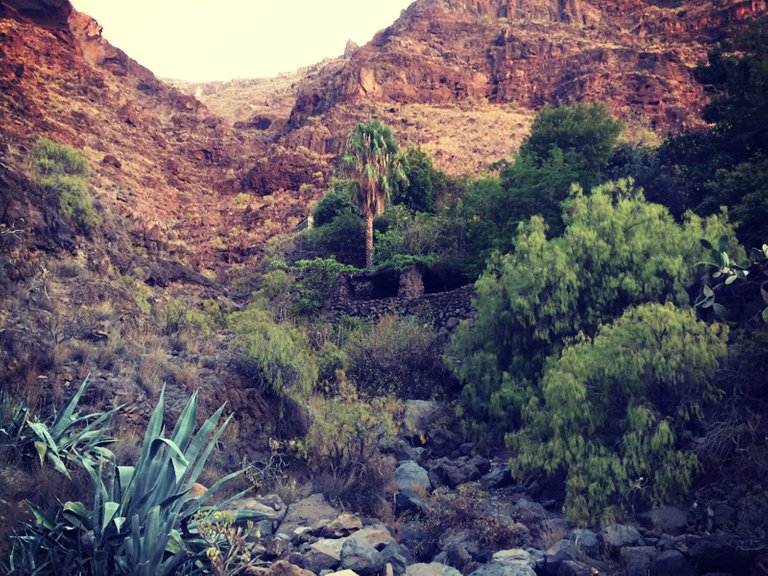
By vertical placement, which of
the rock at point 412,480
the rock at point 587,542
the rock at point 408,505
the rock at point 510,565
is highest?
the rock at point 510,565

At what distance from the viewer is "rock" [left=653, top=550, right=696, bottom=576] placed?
7734 mm

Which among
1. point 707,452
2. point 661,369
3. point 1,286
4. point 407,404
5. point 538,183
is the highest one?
point 538,183

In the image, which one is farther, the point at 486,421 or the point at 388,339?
the point at 388,339

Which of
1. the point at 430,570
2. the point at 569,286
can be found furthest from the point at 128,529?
the point at 569,286

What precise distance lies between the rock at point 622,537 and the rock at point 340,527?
3.45 m

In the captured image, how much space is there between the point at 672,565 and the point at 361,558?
3.82m

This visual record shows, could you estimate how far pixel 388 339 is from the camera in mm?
18234

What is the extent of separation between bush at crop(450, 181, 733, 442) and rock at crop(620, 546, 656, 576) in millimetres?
5180

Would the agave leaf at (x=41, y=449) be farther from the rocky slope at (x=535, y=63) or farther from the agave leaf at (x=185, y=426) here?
the rocky slope at (x=535, y=63)

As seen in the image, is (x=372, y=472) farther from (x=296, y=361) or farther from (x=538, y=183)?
(x=538, y=183)

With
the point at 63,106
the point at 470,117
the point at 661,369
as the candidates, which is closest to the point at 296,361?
the point at 661,369

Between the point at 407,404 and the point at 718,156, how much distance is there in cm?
1130

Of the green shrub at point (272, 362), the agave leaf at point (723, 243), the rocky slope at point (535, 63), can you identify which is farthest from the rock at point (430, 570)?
the rocky slope at point (535, 63)

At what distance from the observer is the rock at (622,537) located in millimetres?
8461
